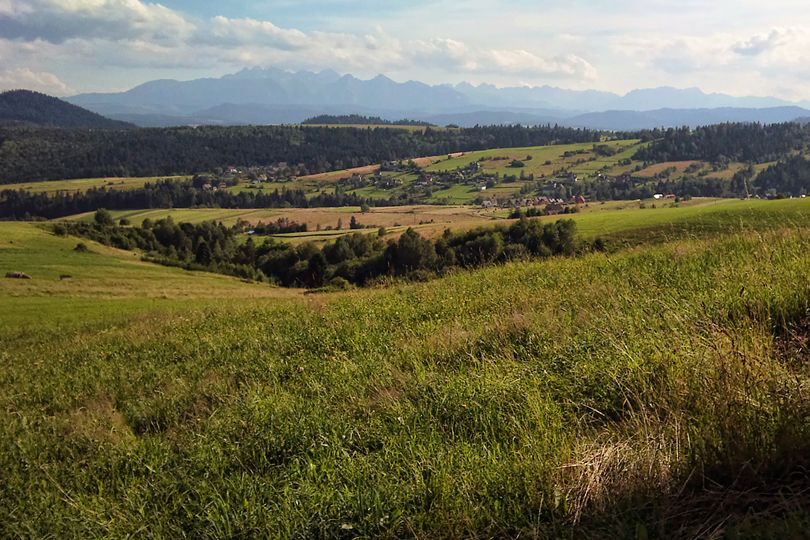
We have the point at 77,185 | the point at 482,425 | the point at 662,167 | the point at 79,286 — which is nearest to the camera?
the point at 482,425

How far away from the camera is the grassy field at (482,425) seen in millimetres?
2816

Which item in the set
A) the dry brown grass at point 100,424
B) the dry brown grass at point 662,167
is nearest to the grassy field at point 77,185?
the dry brown grass at point 662,167

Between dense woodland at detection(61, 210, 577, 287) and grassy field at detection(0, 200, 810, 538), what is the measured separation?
27.0 meters

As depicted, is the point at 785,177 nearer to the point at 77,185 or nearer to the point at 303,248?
the point at 303,248

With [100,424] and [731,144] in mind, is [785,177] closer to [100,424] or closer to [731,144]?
[731,144]

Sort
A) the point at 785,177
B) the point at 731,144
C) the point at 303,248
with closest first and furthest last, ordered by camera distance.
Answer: the point at 303,248 < the point at 785,177 < the point at 731,144

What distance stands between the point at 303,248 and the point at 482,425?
76.1 m

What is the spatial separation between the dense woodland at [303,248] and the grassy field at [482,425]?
1064 inches

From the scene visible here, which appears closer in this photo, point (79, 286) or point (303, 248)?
point (79, 286)

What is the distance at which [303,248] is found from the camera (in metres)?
78.3

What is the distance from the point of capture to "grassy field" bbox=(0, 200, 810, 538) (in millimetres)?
2816

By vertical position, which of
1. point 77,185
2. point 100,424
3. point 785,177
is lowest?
point 100,424

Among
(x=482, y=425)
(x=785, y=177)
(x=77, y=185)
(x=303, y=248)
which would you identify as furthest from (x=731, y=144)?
(x=77, y=185)

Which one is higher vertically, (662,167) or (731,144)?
(731,144)
